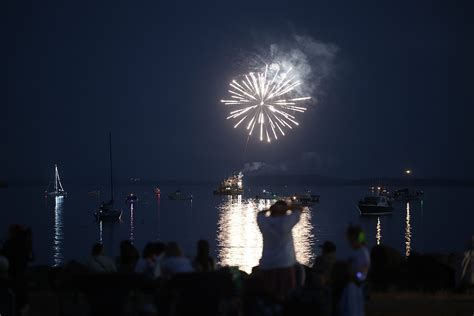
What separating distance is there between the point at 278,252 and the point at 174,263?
5.06 feet

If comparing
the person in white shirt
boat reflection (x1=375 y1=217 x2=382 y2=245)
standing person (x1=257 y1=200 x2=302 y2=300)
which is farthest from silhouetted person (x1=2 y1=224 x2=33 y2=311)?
boat reflection (x1=375 y1=217 x2=382 y2=245)

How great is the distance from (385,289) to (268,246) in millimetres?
7955

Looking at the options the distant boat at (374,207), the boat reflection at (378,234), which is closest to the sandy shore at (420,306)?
the boat reflection at (378,234)

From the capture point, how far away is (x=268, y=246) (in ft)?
31.0

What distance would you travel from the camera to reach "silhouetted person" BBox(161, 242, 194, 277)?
8758 millimetres

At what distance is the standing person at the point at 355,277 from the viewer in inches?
328

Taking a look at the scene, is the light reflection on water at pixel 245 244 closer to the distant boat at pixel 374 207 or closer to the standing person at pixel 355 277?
the distant boat at pixel 374 207

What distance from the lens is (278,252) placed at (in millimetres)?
9383

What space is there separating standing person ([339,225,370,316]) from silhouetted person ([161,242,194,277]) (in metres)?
2.09

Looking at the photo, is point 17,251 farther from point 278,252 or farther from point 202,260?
point 278,252

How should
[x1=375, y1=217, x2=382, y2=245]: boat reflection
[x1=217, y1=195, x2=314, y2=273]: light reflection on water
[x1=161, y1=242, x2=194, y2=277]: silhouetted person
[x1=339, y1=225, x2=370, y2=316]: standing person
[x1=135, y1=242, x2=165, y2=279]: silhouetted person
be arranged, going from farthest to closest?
[x1=375, y1=217, x2=382, y2=245]: boat reflection → [x1=217, y1=195, x2=314, y2=273]: light reflection on water → [x1=135, y1=242, x2=165, y2=279]: silhouetted person → [x1=161, y1=242, x2=194, y2=277]: silhouetted person → [x1=339, y1=225, x2=370, y2=316]: standing person

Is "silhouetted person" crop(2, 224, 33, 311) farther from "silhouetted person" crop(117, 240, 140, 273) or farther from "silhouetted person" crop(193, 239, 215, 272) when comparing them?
"silhouetted person" crop(193, 239, 215, 272)

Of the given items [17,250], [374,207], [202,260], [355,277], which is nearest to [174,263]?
[202,260]

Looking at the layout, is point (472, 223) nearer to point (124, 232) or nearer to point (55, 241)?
point (124, 232)
